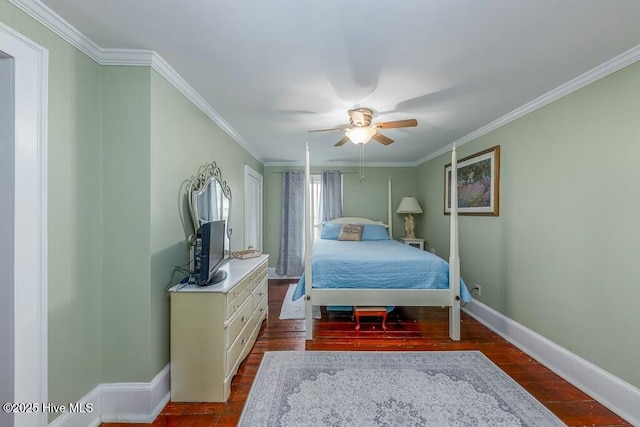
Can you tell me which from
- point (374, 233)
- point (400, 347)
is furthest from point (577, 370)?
point (374, 233)

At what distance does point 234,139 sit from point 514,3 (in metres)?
2.85

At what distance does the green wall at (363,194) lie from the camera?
16.9 feet

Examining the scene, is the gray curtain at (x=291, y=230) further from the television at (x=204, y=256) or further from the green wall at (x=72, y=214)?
the green wall at (x=72, y=214)

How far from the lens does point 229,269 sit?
233cm

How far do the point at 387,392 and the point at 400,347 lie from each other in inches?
27.4

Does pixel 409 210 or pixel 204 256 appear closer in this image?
pixel 204 256

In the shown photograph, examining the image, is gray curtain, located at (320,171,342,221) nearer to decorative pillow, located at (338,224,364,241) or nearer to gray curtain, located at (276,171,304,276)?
gray curtain, located at (276,171,304,276)

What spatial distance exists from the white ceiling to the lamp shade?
91.9 inches

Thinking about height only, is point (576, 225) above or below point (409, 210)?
below

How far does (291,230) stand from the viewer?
5.05 metres

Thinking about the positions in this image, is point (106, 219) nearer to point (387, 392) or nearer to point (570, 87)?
point (387, 392)

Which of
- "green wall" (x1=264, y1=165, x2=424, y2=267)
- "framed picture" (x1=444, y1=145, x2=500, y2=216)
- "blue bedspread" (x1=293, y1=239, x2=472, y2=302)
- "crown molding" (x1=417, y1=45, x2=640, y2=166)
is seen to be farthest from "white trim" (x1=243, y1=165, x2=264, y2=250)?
"crown molding" (x1=417, y1=45, x2=640, y2=166)

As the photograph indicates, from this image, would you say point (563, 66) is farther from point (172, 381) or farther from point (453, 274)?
point (172, 381)

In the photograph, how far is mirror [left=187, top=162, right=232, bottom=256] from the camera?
2.13 meters
